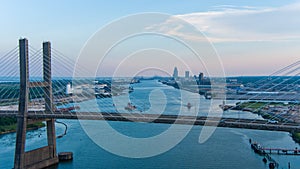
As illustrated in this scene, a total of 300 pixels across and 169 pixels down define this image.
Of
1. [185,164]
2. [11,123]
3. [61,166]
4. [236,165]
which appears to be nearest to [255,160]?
→ [236,165]

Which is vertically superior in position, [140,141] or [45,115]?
[45,115]

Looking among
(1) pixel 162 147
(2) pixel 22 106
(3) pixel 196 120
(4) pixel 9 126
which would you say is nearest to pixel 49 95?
A: (2) pixel 22 106

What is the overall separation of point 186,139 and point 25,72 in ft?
12.4

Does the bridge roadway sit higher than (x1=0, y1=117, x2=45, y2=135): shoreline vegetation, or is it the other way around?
the bridge roadway

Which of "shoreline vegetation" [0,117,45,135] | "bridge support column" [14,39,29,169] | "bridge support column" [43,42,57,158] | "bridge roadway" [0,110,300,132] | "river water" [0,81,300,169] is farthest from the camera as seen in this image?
"shoreline vegetation" [0,117,45,135]

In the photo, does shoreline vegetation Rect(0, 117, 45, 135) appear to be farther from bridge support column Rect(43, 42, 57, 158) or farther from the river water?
bridge support column Rect(43, 42, 57, 158)

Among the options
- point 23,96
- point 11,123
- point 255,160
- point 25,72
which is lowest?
point 255,160

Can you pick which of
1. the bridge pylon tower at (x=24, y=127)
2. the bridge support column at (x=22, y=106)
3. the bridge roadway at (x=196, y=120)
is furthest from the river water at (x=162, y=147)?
the bridge roadway at (x=196, y=120)

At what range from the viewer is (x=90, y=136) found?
24.8 ft

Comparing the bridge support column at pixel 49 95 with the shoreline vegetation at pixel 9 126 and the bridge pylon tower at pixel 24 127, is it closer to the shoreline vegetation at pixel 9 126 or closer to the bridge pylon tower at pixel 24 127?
the bridge pylon tower at pixel 24 127

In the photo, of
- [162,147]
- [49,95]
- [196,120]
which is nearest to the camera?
[196,120]

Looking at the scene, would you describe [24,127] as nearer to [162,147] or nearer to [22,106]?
[22,106]

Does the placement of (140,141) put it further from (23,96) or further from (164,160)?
(23,96)

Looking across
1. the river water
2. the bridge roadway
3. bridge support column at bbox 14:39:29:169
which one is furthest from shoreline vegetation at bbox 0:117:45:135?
bridge support column at bbox 14:39:29:169
